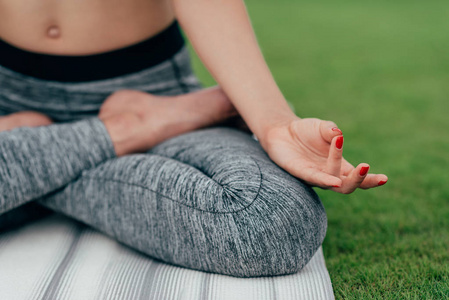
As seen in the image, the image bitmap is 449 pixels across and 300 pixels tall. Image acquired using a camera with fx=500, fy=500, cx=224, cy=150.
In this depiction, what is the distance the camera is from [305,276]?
3.00 feet

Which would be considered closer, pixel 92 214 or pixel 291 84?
pixel 92 214

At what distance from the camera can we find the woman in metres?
0.90

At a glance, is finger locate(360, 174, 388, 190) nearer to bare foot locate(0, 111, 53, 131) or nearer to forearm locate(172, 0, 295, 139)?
forearm locate(172, 0, 295, 139)

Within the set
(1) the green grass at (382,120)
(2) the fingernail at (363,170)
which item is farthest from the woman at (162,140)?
(1) the green grass at (382,120)

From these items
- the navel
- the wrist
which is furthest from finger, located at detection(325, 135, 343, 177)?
the navel

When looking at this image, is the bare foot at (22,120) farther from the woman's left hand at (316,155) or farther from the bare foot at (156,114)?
the woman's left hand at (316,155)

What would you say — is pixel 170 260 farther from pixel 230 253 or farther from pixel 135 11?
pixel 135 11

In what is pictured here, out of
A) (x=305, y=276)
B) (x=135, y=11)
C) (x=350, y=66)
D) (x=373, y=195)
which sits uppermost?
(x=135, y=11)

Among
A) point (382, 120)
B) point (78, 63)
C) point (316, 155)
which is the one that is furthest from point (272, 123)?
point (382, 120)

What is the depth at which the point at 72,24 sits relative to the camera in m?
1.28

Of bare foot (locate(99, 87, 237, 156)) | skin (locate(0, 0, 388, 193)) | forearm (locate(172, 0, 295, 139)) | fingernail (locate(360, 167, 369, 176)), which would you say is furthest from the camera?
bare foot (locate(99, 87, 237, 156))

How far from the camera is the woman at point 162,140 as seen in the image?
2.97 feet

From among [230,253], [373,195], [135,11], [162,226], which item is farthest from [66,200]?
[373,195]

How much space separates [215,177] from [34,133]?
0.43 m
